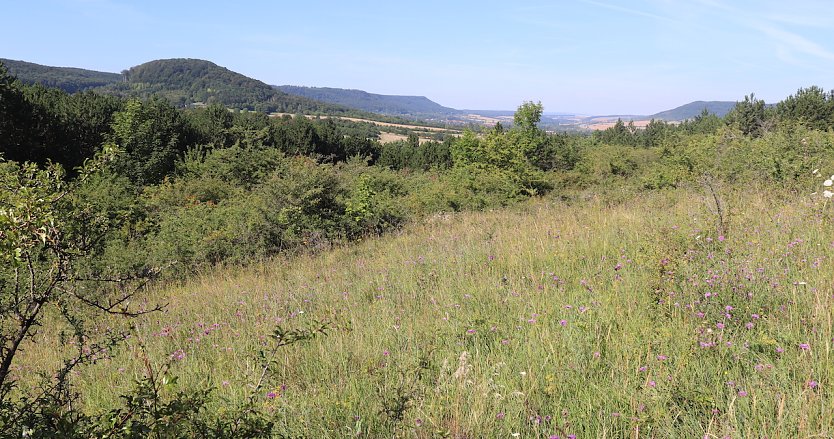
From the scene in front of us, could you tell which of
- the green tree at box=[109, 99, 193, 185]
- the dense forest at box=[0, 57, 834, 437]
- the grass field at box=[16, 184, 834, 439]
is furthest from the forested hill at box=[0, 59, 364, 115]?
the grass field at box=[16, 184, 834, 439]

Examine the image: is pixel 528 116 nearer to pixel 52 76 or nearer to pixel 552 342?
pixel 552 342

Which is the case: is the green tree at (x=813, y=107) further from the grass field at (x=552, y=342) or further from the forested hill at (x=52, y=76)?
the forested hill at (x=52, y=76)

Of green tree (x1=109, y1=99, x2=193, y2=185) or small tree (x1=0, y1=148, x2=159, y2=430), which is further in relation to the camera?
green tree (x1=109, y1=99, x2=193, y2=185)

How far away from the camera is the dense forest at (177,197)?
1.72m

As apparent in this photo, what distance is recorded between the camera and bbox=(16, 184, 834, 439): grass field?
197 centimetres

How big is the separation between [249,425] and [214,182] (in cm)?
1984

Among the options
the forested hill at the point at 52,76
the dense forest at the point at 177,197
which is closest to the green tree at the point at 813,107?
the dense forest at the point at 177,197

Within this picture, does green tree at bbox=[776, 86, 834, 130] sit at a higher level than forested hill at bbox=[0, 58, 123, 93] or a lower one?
lower

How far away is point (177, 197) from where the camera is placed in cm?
1791

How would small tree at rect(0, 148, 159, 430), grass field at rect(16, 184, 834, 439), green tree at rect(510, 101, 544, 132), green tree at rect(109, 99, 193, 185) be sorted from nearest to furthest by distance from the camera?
1. small tree at rect(0, 148, 159, 430)
2. grass field at rect(16, 184, 834, 439)
3. green tree at rect(109, 99, 193, 185)
4. green tree at rect(510, 101, 544, 132)

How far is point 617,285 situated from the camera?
Result: 3447mm

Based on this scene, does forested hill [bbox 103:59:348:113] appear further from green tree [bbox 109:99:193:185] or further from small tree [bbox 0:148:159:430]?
small tree [bbox 0:148:159:430]

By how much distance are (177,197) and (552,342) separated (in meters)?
18.7

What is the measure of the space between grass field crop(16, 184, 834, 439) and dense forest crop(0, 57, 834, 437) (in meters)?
0.49
